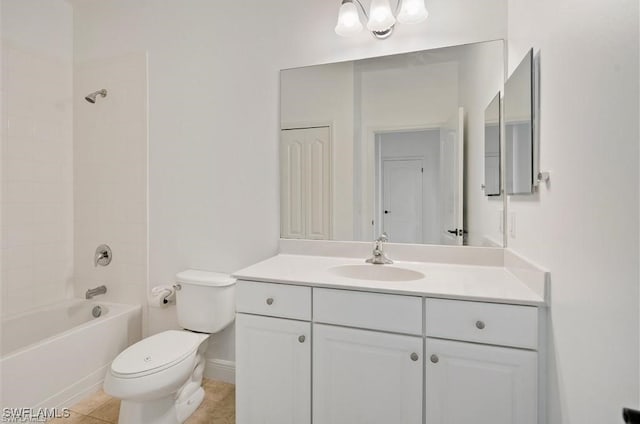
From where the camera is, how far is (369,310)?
1.27 m

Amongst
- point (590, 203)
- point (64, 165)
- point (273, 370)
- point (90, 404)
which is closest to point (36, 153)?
point (64, 165)

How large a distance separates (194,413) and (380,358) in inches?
47.1

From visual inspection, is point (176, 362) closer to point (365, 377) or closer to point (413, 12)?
point (365, 377)

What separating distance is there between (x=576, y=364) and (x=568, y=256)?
288 mm

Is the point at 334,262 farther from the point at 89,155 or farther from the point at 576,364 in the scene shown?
the point at 89,155

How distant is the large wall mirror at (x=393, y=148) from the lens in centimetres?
160

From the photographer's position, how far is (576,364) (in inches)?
34.3

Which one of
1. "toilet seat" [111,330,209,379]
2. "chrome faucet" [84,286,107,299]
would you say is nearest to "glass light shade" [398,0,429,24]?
"toilet seat" [111,330,209,379]

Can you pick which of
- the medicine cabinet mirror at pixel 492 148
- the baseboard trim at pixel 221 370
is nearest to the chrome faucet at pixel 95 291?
the baseboard trim at pixel 221 370

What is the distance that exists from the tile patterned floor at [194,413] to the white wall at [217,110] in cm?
24

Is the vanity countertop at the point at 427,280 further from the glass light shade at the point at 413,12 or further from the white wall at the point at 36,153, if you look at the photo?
the white wall at the point at 36,153

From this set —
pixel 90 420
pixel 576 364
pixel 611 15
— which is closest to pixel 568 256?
pixel 576 364

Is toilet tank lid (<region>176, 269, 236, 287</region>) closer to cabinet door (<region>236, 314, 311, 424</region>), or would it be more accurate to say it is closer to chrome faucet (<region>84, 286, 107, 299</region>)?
cabinet door (<region>236, 314, 311, 424</region>)

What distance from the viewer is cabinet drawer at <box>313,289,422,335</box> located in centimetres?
122
